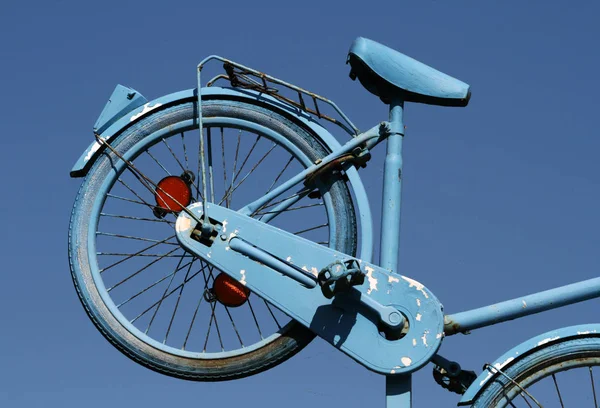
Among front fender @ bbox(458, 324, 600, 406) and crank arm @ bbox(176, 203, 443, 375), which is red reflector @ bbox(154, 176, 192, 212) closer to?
crank arm @ bbox(176, 203, 443, 375)

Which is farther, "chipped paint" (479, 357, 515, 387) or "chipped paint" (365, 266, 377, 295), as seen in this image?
"chipped paint" (365, 266, 377, 295)

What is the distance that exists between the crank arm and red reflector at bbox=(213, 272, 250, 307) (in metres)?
0.39

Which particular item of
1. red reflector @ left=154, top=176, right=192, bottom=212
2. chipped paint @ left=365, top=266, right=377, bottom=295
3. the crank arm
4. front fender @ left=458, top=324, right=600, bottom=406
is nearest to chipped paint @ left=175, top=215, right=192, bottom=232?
the crank arm

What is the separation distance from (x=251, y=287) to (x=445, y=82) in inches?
81.6

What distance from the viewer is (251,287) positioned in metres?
11.1

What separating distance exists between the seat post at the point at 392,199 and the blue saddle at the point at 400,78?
250 millimetres

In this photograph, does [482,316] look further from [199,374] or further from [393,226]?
[199,374]

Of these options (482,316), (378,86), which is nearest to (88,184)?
(378,86)

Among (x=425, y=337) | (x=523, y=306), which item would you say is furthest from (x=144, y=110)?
(x=523, y=306)

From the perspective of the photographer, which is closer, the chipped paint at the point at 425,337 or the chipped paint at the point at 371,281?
the chipped paint at the point at 425,337

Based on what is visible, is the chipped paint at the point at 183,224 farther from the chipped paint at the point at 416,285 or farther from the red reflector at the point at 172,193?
the chipped paint at the point at 416,285

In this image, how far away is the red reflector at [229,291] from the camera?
11.5 meters

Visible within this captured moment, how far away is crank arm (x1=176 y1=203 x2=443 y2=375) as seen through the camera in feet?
35.0

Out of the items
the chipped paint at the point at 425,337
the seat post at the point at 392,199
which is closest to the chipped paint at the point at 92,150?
the seat post at the point at 392,199
